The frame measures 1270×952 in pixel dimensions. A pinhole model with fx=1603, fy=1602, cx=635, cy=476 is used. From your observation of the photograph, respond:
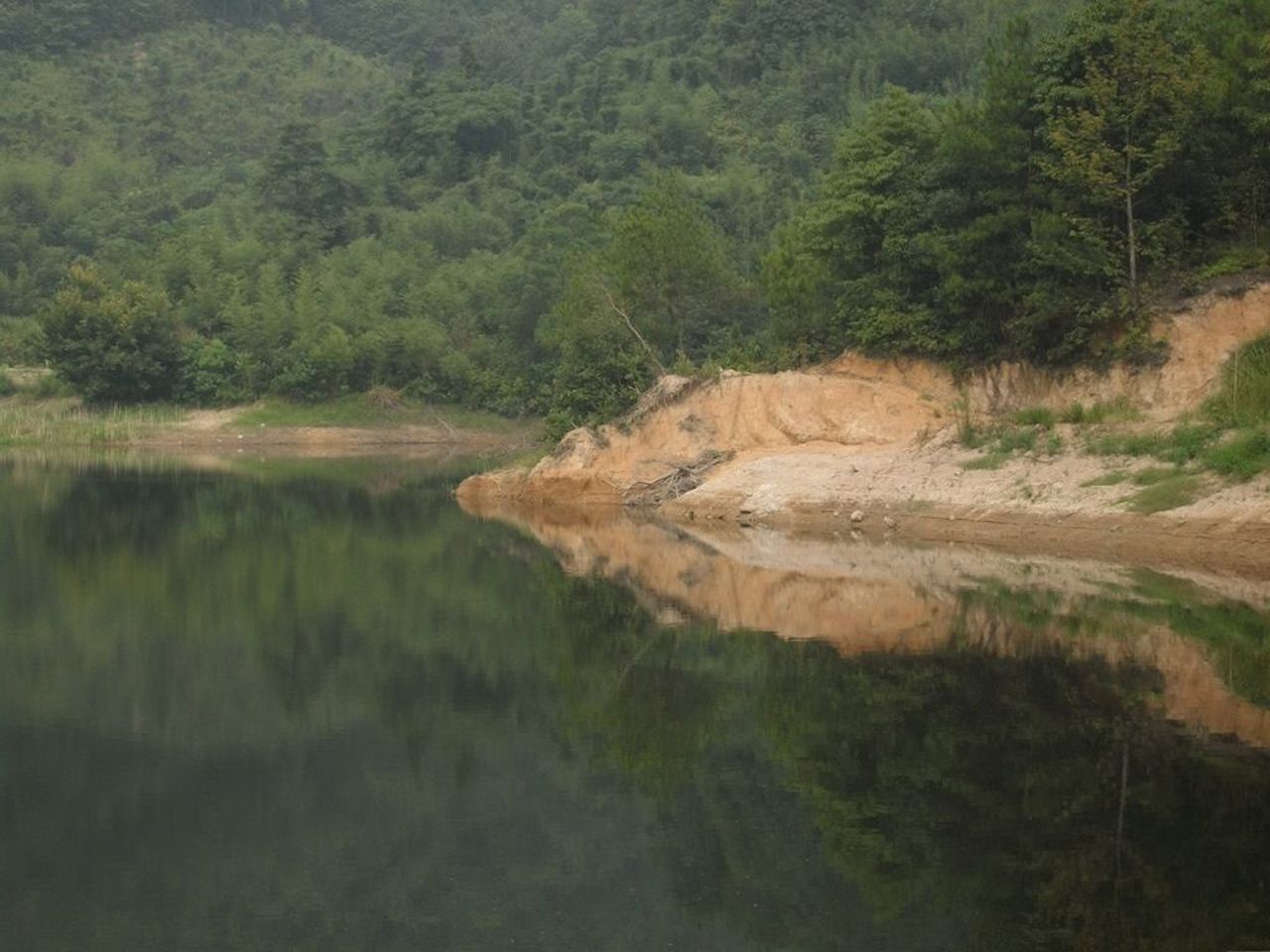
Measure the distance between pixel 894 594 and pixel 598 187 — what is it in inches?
3654

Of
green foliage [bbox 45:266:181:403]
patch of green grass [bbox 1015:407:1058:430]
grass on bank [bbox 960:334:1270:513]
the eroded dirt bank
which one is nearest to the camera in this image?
grass on bank [bbox 960:334:1270:513]

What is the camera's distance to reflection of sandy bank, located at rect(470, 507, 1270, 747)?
856 inches

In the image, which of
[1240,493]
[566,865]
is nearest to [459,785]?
[566,865]

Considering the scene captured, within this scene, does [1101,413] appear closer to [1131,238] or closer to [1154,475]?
[1154,475]

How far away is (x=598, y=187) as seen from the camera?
118 metres

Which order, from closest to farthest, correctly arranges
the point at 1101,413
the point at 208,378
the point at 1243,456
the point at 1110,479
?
the point at 1243,456, the point at 1110,479, the point at 1101,413, the point at 208,378

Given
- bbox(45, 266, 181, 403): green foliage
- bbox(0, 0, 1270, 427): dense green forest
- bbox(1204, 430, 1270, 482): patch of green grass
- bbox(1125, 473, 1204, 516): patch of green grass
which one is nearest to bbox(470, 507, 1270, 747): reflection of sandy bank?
bbox(1125, 473, 1204, 516): patch of green grass

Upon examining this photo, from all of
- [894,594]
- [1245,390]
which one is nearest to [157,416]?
[1245,390]

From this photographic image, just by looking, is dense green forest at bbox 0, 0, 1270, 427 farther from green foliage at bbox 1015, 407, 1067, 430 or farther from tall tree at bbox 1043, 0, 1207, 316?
green foliage at bbox 1015, 407, 1067, 430

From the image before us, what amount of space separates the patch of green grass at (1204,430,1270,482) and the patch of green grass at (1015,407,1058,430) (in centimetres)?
634

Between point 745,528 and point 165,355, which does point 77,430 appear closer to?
point 165,355

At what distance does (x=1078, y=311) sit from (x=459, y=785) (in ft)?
97.6

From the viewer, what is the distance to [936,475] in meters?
41.8

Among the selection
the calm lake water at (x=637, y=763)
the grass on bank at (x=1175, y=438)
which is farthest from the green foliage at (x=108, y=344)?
the calm lake water at (x=637, y=763)
